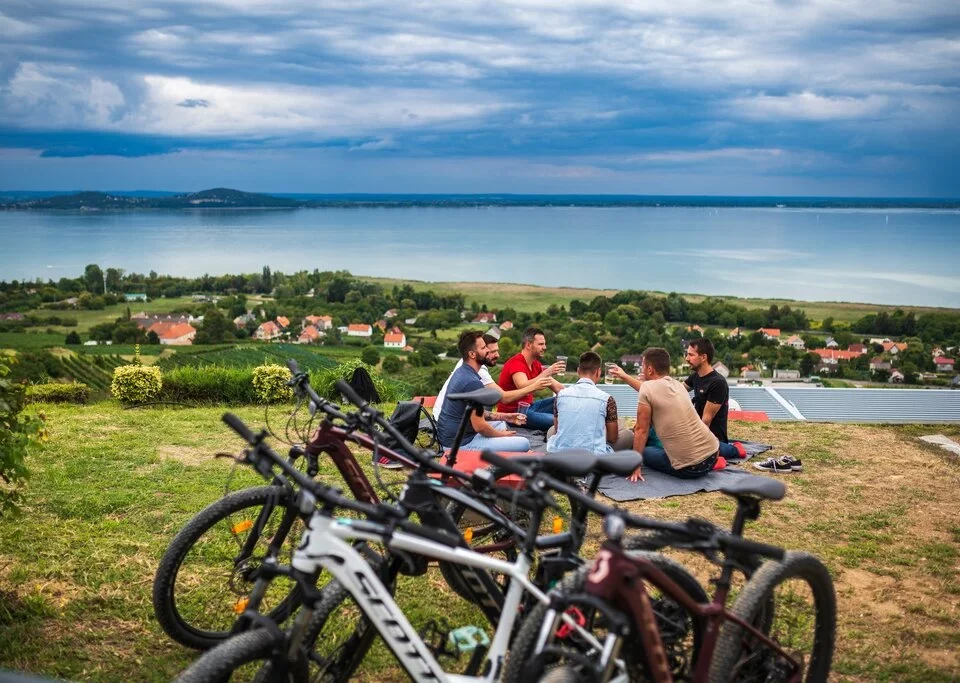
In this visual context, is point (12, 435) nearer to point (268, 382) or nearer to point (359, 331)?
point (268, 382)

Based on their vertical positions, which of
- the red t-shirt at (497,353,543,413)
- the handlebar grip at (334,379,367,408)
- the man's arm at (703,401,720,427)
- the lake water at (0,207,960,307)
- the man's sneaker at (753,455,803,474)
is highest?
the lake water at (0,207,960,307)

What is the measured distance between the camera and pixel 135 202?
124125 millimetres

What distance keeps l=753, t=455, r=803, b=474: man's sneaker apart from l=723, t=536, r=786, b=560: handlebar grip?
4.50 meters

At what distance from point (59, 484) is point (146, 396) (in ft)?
12.0

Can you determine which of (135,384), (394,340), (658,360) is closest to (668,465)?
(658,360)

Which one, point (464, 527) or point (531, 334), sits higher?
point (531, 334)

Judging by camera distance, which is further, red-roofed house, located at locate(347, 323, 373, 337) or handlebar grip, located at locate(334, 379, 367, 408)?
red-roofed house, located at locate(347, 323, 373, 337)

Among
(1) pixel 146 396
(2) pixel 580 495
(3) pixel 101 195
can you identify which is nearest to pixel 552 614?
(2) pixel 580 495

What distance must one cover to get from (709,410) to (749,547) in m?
4.48

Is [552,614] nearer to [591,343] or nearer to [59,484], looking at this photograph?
[59,484]

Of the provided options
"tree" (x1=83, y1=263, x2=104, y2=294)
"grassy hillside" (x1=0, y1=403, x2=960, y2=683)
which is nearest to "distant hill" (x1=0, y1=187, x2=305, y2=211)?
"tree" (x1=83, y1=263, x2=104, y2=294)

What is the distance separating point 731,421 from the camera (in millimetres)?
8617

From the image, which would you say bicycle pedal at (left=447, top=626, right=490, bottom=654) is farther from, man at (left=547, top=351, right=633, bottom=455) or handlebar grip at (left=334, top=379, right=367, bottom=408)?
man at (left=547, top=351, right=633, bottom=455)

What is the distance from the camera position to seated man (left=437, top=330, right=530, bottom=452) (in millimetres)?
5930
